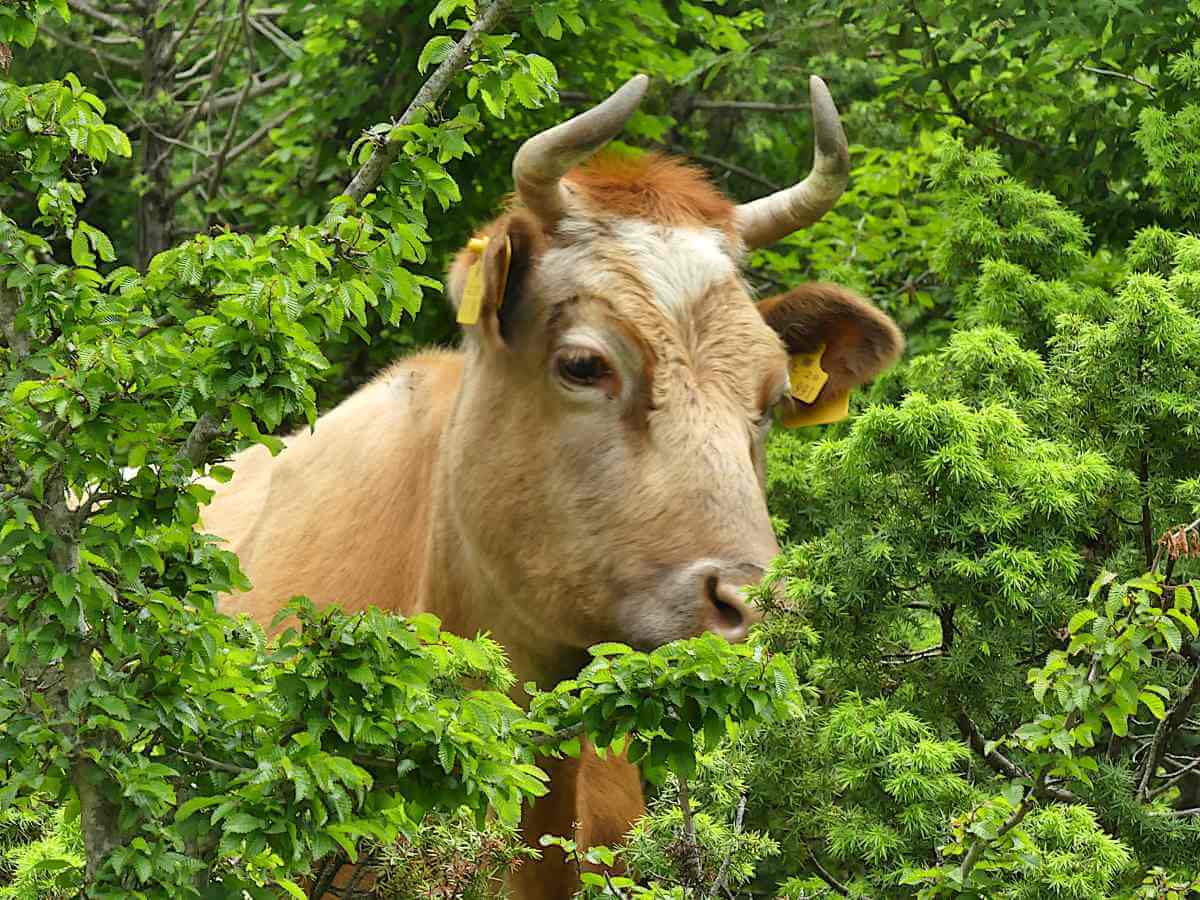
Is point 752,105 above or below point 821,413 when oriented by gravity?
below

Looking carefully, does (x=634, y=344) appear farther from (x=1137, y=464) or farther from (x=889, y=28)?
(x=889, y=28)

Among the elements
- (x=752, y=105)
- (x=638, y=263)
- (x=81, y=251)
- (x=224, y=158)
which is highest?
(x=81, y=251)

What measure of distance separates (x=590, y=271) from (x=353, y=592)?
1.30 metres

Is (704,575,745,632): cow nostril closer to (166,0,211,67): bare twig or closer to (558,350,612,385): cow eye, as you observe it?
(558,350,612,385): cow eye

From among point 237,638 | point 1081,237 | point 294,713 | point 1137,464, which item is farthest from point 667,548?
point 1081,237

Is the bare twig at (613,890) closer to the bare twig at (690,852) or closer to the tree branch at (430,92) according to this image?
the bare twig at (690,852)

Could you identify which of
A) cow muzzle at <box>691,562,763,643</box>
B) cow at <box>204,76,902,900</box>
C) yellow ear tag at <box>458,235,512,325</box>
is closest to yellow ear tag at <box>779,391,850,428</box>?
cow at <box>204,76,902,900</box>

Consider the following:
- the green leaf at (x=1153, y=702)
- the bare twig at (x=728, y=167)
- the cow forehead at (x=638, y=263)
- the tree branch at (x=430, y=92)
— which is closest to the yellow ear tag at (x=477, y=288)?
the cow forehead at (x=638, y=263)

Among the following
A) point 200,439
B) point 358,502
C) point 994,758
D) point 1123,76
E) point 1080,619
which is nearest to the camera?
point 200,439

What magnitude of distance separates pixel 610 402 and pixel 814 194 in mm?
1173

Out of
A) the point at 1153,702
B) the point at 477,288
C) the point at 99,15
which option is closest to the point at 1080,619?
the point at 1153,702

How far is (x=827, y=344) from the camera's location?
599 centimetres

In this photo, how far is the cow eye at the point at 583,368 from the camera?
16.4 feet

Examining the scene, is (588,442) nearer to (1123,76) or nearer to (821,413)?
(821,413)
